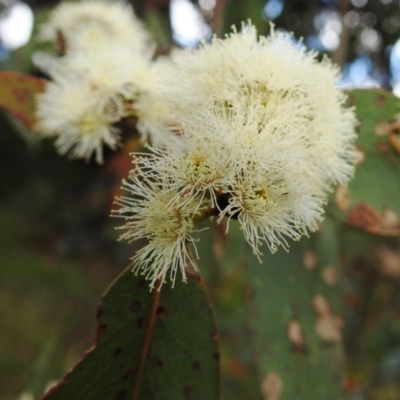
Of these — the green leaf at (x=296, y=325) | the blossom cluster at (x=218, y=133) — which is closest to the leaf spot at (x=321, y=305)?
the green leaf at (x=296, y=325)

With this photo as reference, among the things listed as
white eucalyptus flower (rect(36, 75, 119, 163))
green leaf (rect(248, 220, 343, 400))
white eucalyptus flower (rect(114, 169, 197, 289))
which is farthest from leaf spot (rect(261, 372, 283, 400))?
white eucalyptus flower (rect(36, 75, 119, 163))

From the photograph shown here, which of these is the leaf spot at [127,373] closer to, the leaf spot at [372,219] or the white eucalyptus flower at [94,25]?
the leaf spot at [372,219]

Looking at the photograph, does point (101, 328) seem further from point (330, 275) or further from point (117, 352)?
point (330, 275)

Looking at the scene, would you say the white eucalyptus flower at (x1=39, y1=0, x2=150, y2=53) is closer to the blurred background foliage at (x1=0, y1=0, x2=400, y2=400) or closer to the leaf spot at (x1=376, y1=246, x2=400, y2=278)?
the blurred background foliage at (x1=0, y1=0, x2=400, y2=400)

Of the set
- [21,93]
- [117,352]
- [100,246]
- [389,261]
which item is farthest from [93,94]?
[100,246]

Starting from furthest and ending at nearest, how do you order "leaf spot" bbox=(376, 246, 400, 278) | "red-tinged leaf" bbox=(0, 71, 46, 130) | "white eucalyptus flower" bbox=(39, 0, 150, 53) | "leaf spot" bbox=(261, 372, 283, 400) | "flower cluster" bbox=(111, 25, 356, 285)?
"leaf spot" bbox=(376, 246, 400, 278)
"white eucalyptus flower" bbox=(39, 0, 150, 53)
"red-tinged leaf" bbox=(0, 71, 46, 130)
"leaf spot" bbox=(261, 372, 283, 400)
"flower cluster" bbox=(111, 25, 356, 285)
